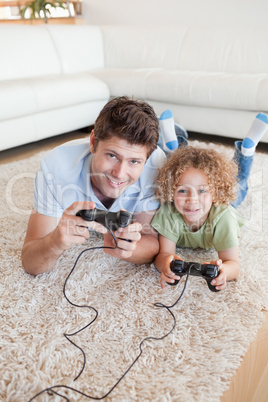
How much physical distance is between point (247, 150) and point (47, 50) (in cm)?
220

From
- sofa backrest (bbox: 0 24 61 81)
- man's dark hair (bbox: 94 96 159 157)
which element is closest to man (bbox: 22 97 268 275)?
man's dark hair (bbox: 94 96 159 157)

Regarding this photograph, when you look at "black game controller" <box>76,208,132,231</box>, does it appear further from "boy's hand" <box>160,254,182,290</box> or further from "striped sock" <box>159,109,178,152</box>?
"striped sock" <box>159,109,178,152</box>

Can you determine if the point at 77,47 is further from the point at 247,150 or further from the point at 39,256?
the point at 39,256

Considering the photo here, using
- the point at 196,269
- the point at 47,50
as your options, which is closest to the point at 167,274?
the point at 196,269

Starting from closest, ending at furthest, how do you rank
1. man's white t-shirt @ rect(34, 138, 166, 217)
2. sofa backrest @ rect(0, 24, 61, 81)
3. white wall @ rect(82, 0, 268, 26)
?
man's white t-shirt @ rect(34, 138, 166, 217) → sofa backrest @ rect(0, 24, 61, 81) → white wall @ rect(82, 0, 268, 26)

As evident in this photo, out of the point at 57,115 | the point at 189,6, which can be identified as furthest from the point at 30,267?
the point at 189,6

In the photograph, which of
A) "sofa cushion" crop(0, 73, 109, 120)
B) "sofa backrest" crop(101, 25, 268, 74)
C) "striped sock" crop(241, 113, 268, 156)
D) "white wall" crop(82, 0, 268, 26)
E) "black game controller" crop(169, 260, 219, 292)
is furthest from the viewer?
"white wall" crop(82, 0, 268, 26)

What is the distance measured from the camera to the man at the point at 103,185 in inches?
41.1

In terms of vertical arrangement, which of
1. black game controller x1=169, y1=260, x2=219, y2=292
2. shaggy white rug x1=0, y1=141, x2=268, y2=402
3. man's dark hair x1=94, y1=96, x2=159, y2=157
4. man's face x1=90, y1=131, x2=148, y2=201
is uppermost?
man's dark hair x1=94, y1=96, x2=159, y2=157

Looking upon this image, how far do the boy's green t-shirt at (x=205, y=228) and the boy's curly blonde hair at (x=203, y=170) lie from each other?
0.04 meters

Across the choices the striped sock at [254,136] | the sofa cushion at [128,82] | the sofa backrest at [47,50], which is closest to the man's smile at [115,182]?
the striped sock at [254,136]

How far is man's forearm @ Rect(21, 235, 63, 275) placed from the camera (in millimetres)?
1095

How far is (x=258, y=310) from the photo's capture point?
111cm

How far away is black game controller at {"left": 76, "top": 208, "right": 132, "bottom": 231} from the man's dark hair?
0.79 feet
